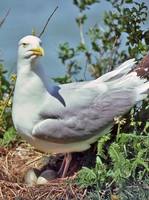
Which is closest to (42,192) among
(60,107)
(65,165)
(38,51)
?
(65,165)

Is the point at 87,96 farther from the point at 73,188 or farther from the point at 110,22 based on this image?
the point at 110,22

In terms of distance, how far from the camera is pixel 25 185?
3650 mm

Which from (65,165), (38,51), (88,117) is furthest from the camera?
(65,165)

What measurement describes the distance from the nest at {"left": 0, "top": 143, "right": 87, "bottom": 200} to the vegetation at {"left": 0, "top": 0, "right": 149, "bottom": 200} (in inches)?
2.2

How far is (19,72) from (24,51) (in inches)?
4.2

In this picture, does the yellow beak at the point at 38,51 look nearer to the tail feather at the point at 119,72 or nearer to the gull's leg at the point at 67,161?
the tail feather at the point at 119,72

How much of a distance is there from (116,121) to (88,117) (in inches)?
4.5

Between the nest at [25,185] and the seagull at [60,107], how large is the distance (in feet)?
0.53

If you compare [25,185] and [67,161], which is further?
[67,161]

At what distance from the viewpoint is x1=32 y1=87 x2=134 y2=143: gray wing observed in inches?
141

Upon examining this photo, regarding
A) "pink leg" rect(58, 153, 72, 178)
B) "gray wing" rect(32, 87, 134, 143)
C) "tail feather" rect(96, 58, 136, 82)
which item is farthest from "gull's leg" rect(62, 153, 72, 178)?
"tail feather" rect(96, 58, 136, 82)

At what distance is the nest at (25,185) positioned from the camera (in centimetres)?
353

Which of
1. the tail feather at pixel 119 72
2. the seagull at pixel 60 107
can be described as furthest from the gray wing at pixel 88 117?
the tail feather at pixel 119 72

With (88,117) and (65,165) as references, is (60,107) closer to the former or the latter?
(88,117)
